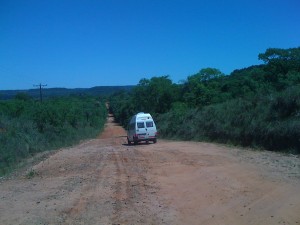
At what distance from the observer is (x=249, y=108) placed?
27969 mm

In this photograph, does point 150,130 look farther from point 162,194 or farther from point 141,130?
point 162,194

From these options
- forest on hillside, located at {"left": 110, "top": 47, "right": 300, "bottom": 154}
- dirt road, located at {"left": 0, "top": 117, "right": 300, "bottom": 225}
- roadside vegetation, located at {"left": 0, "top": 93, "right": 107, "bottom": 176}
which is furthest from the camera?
roadside vegetation, located at {"left": 0, "top": 93, "right": 107, "bottom": 176}

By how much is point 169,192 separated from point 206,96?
1952 inches

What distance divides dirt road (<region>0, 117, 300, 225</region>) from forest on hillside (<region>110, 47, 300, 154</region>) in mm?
5353

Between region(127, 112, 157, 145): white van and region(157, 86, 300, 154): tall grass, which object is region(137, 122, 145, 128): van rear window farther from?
region(157, 86, 300, 154): tall grass

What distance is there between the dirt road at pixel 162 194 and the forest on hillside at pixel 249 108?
5353 mm

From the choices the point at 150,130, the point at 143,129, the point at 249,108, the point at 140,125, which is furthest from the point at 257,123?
the point at 140,125

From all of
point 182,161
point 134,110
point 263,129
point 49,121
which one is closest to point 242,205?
point 182,161

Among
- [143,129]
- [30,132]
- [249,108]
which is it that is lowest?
[30,132]

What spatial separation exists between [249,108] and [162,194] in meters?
18.3

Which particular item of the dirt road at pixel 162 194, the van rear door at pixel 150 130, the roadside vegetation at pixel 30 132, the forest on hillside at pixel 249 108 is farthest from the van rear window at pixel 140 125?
the dirt road at pixel 162 194

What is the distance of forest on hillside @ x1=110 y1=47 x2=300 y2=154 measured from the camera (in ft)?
73.0

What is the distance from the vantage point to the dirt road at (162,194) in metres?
8.67

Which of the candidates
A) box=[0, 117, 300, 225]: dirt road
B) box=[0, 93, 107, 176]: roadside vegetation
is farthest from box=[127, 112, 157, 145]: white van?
box=[0, 117, 300, 225]: dirt road
